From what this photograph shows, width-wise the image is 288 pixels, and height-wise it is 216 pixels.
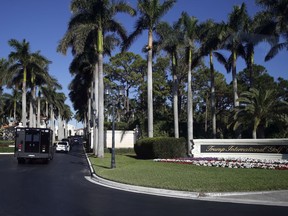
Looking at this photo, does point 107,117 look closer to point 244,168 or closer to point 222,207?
point 244,168

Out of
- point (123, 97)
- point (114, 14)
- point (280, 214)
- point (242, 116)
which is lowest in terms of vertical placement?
point (280, 214)

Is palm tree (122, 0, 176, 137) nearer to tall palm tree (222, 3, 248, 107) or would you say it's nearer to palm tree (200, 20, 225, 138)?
palm tree (200, 20, 225, 138)

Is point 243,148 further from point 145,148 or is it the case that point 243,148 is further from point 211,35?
point 211,35

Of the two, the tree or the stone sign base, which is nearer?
the stone sign base

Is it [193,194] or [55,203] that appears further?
[193,194]

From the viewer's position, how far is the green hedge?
28.8 metres

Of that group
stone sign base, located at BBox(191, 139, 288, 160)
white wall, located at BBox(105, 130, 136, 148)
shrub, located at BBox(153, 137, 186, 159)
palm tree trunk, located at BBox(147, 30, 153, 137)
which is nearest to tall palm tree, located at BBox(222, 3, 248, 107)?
stone sign base, located at BBox(191, 139, 288, 160)

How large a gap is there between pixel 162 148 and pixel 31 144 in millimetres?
9927

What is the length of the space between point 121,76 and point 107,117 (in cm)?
1942

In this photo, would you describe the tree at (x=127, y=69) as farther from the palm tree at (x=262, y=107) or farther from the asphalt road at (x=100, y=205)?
the asphalt road at (x=100, y=205)

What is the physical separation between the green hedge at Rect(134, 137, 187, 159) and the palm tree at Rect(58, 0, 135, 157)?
4136mm

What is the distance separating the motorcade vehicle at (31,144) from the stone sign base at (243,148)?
11772mm

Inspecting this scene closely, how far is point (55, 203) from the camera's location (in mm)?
10523

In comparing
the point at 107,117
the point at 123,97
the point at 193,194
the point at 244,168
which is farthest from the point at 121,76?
the point at 193,194
